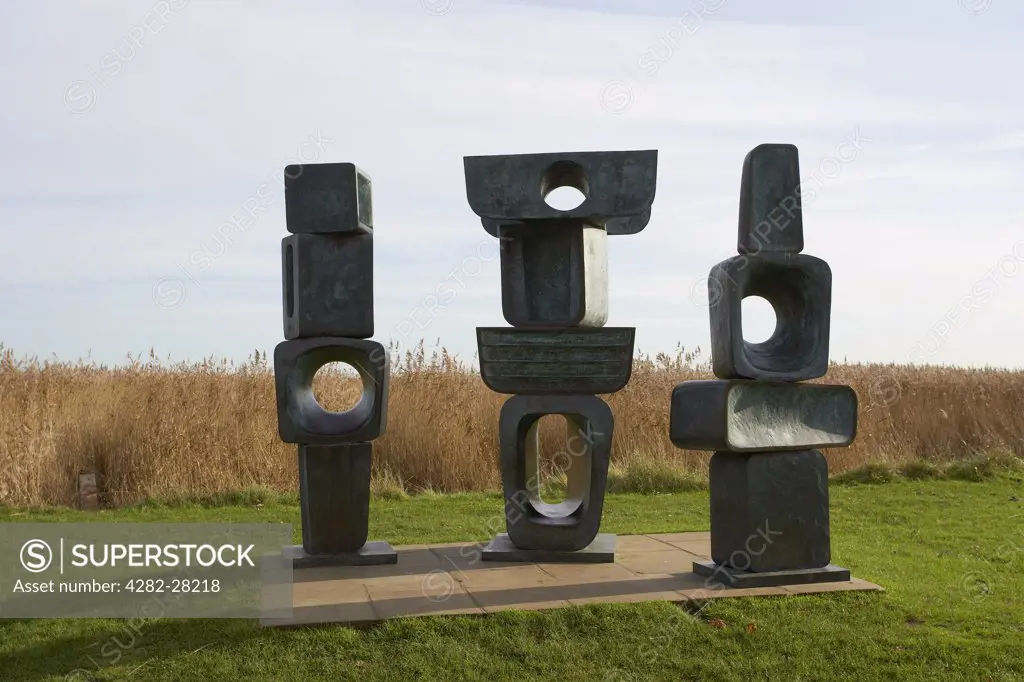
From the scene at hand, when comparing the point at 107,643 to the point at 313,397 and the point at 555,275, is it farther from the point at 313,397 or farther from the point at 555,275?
the point at 555,275

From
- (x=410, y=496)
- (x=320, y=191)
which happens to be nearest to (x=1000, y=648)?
(x=320, y=191)

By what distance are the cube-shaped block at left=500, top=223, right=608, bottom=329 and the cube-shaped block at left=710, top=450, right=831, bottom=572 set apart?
4.53 feet

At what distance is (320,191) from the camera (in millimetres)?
6391

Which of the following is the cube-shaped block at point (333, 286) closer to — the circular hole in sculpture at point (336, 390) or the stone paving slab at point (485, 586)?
the stone paving slab at point (485, 586)

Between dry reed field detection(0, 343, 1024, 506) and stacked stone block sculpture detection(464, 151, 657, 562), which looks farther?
dry reed field detection(0, 343, 1024, 506)

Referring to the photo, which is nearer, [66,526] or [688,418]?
[688,418]

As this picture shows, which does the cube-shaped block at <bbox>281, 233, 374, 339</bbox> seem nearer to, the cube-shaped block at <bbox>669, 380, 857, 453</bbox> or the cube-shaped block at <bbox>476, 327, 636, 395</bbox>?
the cube-shaped block at <bbox>476, 327, 636, 395</bbox>

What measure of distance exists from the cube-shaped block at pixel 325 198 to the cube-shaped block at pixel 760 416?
2259 millimetres

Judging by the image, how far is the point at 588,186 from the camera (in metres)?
6.47

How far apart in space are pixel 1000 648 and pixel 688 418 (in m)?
1.89

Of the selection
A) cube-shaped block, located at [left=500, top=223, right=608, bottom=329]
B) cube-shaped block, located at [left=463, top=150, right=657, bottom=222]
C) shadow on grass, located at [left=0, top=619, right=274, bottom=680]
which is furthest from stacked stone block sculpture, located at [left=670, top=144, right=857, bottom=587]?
shadow on grass, located at [left=0, top=619, right=274, bottom=680]

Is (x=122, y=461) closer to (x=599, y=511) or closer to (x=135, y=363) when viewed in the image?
(x=135, y=363)

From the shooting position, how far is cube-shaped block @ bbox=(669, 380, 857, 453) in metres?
5.54

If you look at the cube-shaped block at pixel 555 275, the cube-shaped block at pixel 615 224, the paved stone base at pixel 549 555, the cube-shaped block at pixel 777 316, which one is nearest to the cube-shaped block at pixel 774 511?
the cube-shaped block at pixel 777 316
